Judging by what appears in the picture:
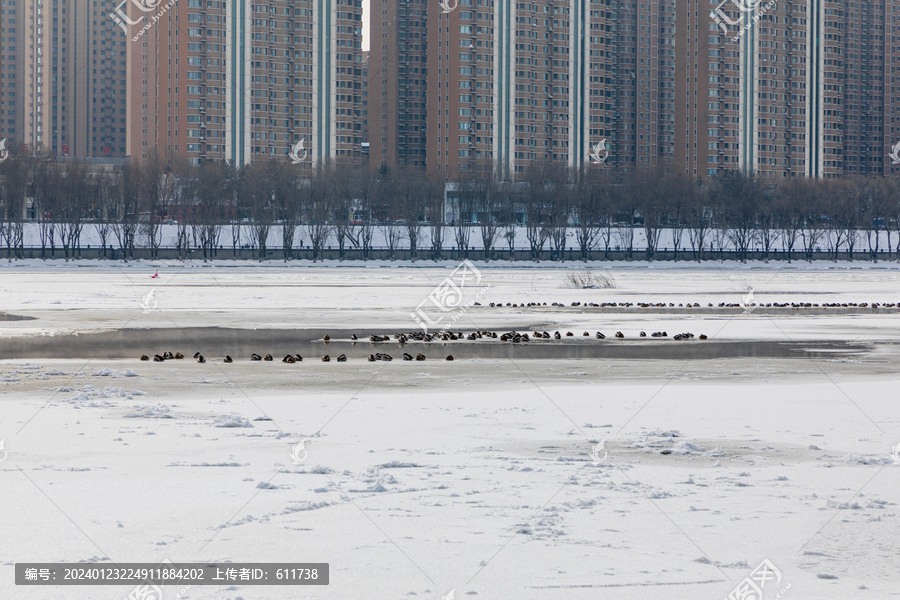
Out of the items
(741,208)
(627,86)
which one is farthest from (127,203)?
(627,86)

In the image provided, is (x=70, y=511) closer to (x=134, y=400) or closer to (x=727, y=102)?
(x=134, y=400)

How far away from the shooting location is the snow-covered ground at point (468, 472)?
7.86m

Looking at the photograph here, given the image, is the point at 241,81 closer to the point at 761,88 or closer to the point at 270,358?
the point at 761,88

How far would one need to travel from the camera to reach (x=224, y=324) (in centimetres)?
2939

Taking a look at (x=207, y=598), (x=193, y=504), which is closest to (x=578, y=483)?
(x=193, y=504)

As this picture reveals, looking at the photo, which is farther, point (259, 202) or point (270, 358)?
point (259, 202)

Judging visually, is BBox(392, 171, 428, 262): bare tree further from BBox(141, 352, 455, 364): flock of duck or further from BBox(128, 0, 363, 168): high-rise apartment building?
BBox(141, 352, 455, 364): flock of duck

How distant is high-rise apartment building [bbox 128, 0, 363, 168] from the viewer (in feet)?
494

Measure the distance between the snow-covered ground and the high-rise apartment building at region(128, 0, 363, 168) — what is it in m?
133

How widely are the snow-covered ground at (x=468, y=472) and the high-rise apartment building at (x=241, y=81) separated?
13344cm

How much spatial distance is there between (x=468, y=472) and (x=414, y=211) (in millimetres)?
97289

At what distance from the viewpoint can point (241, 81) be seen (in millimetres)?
153875

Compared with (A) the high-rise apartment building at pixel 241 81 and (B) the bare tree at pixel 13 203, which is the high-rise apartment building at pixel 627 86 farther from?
(B) the bare tree at pixel 13 203

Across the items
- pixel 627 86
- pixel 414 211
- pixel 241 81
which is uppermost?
pixel 627 86
